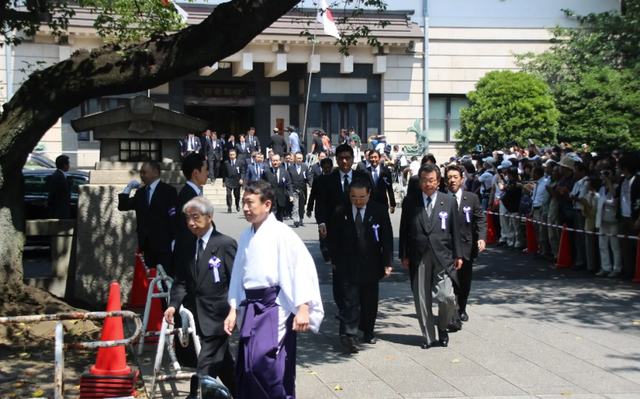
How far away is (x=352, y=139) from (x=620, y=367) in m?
22.7

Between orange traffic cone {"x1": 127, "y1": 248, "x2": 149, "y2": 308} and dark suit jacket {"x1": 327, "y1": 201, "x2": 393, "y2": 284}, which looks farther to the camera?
orange traffic cone {"x1": 127, "y1": 248, "x2": 149, "y2": 308}

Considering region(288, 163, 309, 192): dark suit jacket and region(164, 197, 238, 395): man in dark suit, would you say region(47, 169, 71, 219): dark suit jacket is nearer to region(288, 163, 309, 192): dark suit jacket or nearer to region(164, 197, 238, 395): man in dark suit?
region(288, 163, 309, 192): dark suit jacket

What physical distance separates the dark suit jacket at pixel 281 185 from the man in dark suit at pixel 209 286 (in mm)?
12047

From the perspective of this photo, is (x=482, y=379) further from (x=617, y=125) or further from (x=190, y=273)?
(x=617, y=125)

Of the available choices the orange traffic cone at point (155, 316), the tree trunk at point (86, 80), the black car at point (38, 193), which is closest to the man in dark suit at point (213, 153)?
the black car at point (38, 193)

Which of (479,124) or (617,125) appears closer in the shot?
(617,125)

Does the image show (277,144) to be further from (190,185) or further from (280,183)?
(190,185)

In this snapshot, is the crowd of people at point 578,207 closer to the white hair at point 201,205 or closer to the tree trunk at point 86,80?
the tree trunk at point 86,80

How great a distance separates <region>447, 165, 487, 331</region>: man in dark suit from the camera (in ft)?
31.0

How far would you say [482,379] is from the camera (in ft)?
23.5

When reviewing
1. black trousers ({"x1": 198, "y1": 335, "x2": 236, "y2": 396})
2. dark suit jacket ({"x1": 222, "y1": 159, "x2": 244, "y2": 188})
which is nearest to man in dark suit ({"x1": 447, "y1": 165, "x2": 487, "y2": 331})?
black trousers ({"x1": 198, "y1": 335, "x2": 236, "y2": 396})

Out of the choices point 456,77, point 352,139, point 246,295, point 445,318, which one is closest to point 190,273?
point 246,295

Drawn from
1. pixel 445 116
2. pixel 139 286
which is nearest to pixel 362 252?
pixel 139 286

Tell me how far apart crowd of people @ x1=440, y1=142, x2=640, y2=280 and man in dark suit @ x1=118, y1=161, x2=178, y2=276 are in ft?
23.6
